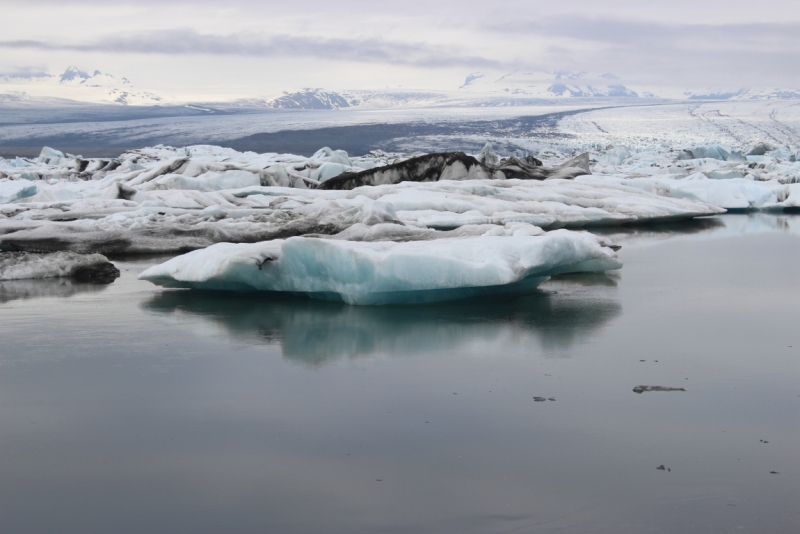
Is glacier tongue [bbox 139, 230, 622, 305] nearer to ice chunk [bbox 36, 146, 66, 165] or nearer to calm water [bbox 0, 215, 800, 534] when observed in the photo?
calm water [bbox 0, 215, 800, 534]

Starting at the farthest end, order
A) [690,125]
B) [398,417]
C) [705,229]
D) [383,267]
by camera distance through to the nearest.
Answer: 1. [690,125]
2. [705,229]
3. [383,267]
4. [398,417]

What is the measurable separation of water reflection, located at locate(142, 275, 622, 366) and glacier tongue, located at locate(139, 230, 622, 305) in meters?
0.10

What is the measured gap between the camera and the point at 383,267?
4734 mm

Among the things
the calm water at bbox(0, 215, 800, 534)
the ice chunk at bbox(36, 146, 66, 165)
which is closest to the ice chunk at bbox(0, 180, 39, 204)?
the calm water at bbox(0, 215, 800, 534)

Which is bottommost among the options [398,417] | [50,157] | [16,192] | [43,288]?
[50,157]

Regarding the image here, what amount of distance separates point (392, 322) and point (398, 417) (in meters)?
1.61

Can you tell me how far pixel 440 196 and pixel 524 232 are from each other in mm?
3746

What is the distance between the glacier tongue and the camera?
15.6 ft

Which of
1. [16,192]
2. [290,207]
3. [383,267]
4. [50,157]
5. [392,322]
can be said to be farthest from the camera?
[50,157]

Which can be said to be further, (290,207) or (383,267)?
(290,207)

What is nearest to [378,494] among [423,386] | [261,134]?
[423,386]

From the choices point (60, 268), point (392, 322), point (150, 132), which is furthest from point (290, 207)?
point (150, 132)

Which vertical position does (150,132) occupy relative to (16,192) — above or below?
below

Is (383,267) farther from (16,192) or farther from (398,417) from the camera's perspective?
(16,192)
